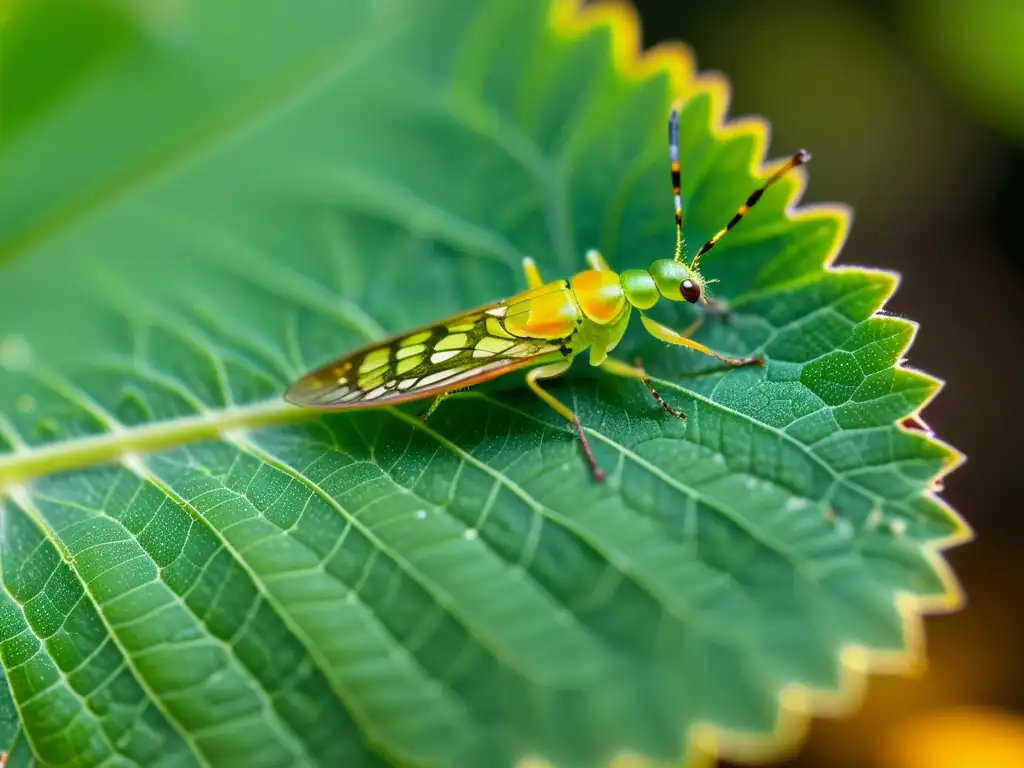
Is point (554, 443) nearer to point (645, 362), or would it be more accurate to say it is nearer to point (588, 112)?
→ point (645, 362)

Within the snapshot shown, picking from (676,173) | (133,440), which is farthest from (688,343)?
(133,440)

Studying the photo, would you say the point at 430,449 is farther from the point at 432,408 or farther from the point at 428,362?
the point at 428,362

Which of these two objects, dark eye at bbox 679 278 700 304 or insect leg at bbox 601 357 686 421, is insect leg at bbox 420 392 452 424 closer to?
insect leg at bbox 601 357 686 421

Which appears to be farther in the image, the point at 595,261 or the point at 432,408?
the point at 595,261

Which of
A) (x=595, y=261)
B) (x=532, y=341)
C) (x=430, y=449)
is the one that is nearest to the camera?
(x=430, y=449)

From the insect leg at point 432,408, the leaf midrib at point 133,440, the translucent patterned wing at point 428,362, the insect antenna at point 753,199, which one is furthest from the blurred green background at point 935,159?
the leaf midrib at point 133,440

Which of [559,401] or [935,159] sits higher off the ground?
[935,159]

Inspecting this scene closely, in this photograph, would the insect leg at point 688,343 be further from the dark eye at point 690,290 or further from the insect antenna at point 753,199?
the insect antenna at point 753,199

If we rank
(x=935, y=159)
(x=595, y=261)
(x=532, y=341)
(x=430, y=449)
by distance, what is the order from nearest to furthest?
(x=430, y=449) → (x=532, y=341) → (x=595, y=261) → (x=935, y=159)
